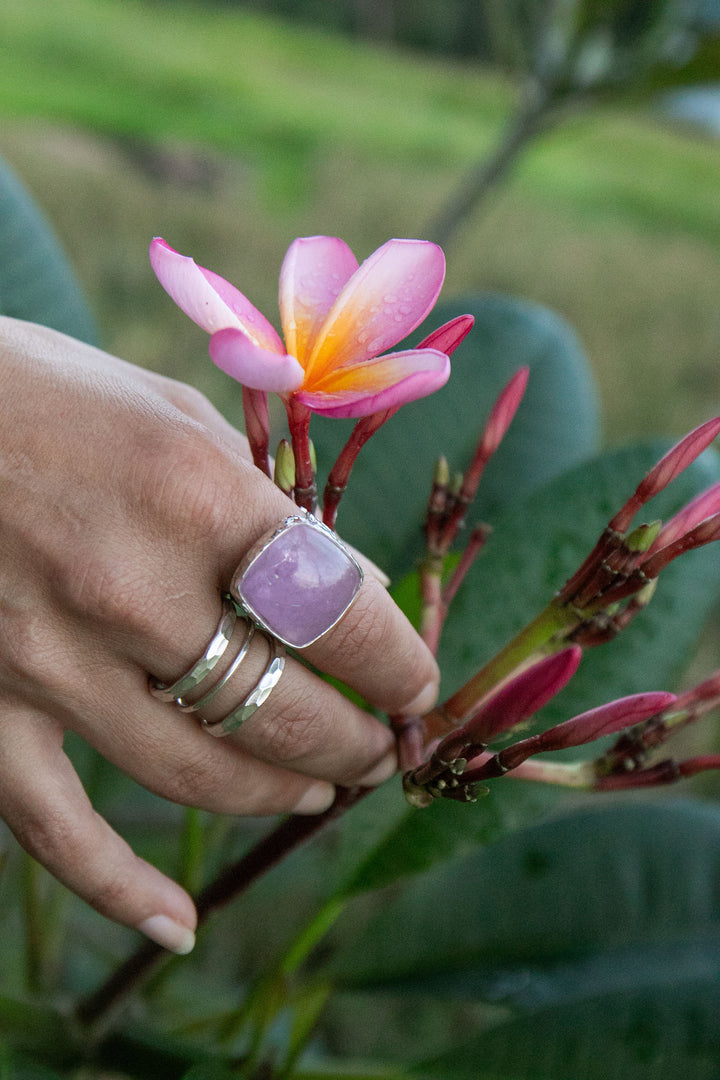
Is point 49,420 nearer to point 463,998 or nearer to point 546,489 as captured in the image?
point 546,489

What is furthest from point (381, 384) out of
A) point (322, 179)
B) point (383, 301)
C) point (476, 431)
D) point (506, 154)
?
point (322, 179)

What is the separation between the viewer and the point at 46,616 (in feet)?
1.36

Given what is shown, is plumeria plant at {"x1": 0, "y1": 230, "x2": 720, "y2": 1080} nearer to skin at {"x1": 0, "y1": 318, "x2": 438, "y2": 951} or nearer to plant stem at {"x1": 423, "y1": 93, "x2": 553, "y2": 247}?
skin at {"x1": 0, "y1": 318, "x2": 438, "y2": 951}

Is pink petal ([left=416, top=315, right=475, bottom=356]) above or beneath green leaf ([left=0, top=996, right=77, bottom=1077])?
above

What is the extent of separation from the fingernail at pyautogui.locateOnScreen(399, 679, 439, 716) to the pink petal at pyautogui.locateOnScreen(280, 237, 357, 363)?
173mm

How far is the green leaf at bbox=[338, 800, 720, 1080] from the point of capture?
0.65 meters

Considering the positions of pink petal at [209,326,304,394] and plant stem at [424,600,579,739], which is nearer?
pink petal at [209,326,304,394]

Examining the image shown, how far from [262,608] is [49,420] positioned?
0.12 m

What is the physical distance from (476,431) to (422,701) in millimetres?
356

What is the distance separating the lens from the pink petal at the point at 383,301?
1.21 ft

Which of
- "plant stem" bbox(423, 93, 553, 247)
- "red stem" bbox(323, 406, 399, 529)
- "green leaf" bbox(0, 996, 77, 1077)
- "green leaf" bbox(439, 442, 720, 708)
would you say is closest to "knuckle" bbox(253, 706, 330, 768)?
"red stem" bbox(323, 406, 399, 529)

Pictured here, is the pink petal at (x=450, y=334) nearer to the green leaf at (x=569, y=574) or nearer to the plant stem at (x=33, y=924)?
the green leaf at (x=569, y=574)

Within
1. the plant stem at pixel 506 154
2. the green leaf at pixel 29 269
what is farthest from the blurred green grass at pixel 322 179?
the green leaf at pixel 29 269

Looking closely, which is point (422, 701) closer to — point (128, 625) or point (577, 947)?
point (128, 625)
